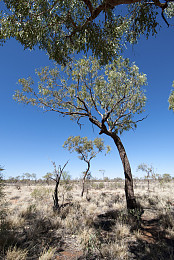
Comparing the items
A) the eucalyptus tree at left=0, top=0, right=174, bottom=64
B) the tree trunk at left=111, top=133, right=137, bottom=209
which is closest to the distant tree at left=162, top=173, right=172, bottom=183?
the tree trunk at left=111, top=133, right=137, bottom=209

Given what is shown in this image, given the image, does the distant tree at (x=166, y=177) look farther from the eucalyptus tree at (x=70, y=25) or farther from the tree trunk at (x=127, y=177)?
the eucalyptus tree at (x=70, y=25)

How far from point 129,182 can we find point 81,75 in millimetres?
7540

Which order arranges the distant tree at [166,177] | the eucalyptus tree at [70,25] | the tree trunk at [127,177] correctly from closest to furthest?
the eucalyptus tree at [70,25]
the tree trunk at [127,177]
the distant tree at [166,177]

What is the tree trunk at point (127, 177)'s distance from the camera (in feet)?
25.9

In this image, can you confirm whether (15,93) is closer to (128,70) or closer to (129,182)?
(128,70)

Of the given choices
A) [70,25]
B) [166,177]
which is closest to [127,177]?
[70,25]

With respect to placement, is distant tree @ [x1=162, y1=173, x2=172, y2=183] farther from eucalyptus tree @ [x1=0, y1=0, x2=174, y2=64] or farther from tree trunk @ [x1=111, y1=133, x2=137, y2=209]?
eucalyptus tree @ [x1=0, y1=0, x2=174, y2=64]

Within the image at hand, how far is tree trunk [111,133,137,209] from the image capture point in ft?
25.9

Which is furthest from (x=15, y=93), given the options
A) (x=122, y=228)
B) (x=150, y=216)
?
(x=150, y=216)

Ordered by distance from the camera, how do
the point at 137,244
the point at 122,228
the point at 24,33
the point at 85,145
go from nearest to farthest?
the point at 137,244, the point at 24,33, the point at 122,228, the point at 85,145

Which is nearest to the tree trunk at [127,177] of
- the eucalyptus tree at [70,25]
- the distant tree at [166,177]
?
the eucalyptus tree at [70,25]

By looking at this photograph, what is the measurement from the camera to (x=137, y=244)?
183 inches

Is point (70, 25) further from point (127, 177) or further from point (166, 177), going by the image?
point (166, 177)

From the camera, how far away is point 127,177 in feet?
27.6
